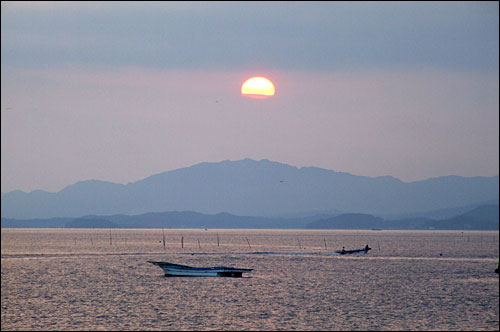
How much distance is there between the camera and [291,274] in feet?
393

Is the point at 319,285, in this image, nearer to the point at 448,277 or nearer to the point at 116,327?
the point at 448,277

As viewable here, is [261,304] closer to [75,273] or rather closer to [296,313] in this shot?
[296,313]

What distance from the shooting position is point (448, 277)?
387ft

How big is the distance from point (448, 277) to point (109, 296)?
61.2m

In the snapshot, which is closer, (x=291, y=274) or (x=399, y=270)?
(x=291, y=274)

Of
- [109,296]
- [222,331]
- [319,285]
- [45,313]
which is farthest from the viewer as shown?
[319,285]

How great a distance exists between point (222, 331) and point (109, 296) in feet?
93.3

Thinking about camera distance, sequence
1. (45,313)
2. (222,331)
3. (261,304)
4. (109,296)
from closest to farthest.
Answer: (222,331), (45,313), (261,304), (109,296)

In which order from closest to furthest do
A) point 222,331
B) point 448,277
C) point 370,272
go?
point 222,331 < point 448,277 < point 370,272

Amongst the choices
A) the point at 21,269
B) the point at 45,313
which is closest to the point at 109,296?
the point at 45,313

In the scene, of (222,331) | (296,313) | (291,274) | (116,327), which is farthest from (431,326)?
(291,274)

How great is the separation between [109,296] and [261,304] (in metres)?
19.5

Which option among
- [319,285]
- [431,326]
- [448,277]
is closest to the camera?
[431,326]

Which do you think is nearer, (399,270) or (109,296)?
(109,296)
